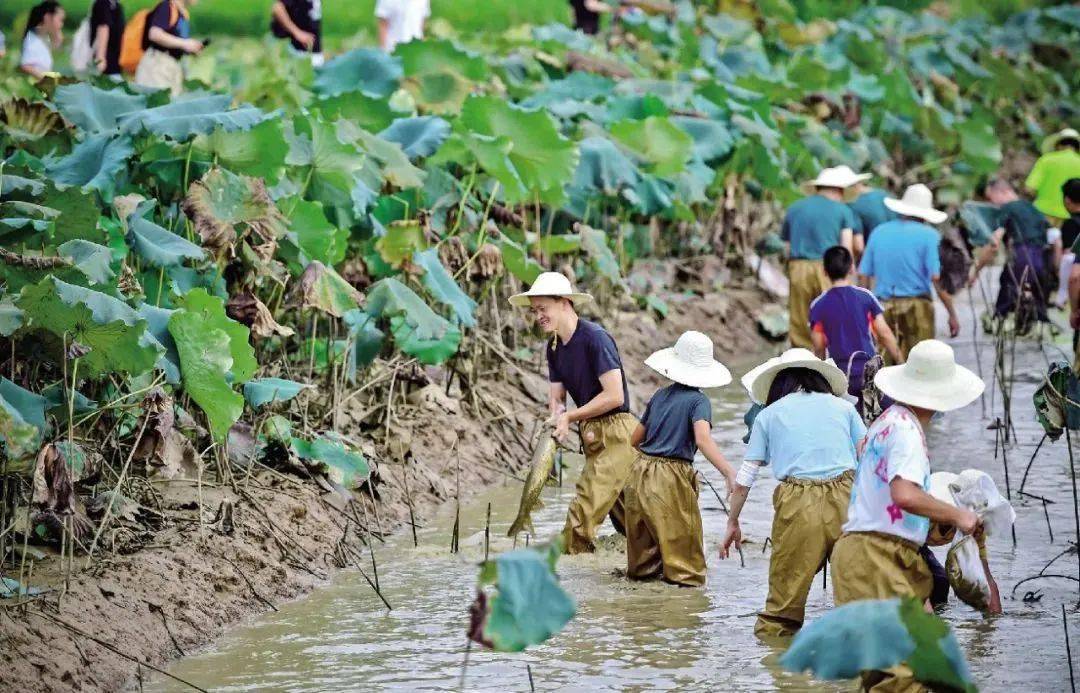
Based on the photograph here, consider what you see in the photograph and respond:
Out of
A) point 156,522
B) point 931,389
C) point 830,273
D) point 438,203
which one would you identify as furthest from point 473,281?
point 931,389

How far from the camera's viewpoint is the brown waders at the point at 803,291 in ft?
41.7

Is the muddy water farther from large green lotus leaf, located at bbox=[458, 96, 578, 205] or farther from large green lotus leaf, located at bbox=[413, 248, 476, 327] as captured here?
large green lotus leaf, located at bbox=[458, 96, 578, 205]

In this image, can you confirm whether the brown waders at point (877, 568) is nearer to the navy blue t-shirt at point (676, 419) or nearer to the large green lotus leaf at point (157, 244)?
the navy blue t-shirt at point (676, 419)

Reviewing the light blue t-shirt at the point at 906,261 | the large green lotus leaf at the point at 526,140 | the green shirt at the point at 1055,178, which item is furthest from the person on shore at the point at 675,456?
the green shirt at the point at 1055,178

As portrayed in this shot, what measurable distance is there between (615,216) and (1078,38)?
18085 mm

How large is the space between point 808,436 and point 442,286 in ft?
12.1

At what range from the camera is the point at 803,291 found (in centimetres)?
1277

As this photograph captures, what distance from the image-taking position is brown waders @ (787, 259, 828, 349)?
1270 cm

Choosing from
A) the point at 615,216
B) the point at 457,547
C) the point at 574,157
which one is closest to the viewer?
the point at 457,547

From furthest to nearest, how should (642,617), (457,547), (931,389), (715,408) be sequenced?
1. (715,408)
2. (457,547)
3. (642,617)
4. (931,389)

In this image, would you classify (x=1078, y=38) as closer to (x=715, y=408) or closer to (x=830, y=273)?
(x=715, y=408)

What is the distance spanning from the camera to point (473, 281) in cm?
1099

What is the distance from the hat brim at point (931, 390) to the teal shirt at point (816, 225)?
6.29 meters

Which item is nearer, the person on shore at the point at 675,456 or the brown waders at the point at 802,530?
the brown waders at the point at 802,530
